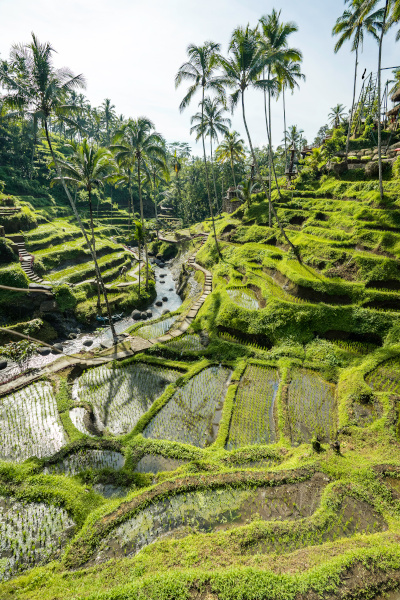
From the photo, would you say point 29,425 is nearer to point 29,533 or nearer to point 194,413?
point 29,533

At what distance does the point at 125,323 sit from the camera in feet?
70.2

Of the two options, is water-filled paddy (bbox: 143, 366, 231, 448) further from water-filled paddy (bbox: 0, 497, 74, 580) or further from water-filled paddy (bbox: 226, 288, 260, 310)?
water-filled paddy (bbox: 226, 288, 260, 310)

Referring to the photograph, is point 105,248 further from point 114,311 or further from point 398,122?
point 398,122

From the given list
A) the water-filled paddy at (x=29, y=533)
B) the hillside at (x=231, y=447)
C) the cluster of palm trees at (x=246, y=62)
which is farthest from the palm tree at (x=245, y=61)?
the water-filled paddy at (x=29, y=533)

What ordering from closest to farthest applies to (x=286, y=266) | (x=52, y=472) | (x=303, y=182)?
(x=52, y=472), (x=286, y=266), (x=303, y=182)

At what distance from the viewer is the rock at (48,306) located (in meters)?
19.1

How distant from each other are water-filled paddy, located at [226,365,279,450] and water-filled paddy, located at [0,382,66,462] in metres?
6.22

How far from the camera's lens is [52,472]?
8422 mm

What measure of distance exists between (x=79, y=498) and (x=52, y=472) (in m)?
1.60

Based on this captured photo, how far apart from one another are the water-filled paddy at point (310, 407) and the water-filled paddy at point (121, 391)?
5.52m

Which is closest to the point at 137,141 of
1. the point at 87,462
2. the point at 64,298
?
the point at 64,298

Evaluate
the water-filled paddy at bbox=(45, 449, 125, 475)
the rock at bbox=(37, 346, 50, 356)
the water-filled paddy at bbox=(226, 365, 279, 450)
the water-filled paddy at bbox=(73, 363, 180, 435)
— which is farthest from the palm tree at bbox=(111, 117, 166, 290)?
the water-filled paddy at bbox=(45, 449, 125, 475)

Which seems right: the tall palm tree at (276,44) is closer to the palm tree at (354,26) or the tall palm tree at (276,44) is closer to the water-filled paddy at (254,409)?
the palm tree at (354,26)

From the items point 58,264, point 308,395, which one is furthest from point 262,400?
point 58,264
